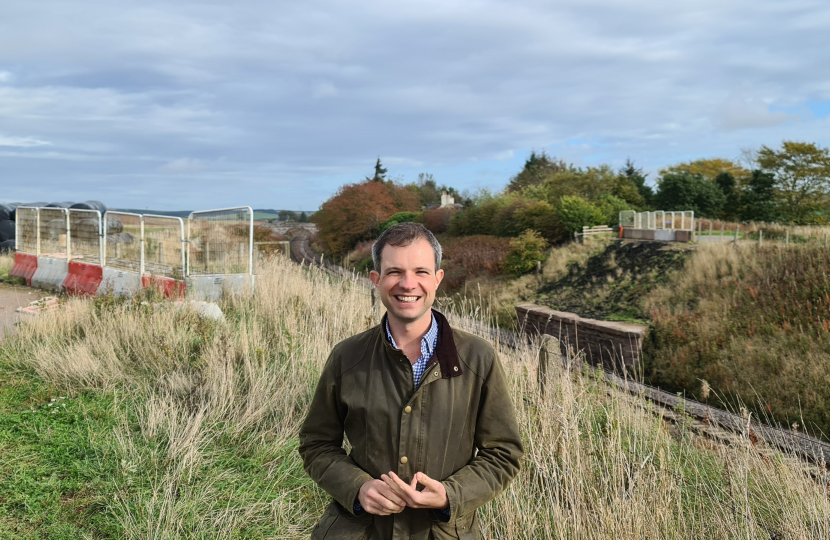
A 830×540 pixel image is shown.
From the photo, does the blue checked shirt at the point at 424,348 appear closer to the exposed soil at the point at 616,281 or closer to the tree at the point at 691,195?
the exposed soil at the point at 616,281

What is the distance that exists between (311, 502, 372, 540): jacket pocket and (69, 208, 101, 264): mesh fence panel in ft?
41.0

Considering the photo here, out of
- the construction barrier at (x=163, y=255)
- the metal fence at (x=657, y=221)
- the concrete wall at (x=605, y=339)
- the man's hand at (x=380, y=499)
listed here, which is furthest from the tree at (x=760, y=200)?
the man's hand at (x=380, y=499)

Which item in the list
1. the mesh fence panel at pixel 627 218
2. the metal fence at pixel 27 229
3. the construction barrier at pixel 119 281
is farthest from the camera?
the mesh fence panel at pixel 627 218

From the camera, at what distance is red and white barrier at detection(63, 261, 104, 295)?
12.6 metres

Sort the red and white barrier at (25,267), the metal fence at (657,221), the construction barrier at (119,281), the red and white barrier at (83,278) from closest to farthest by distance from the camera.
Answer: the construction barrier at (119,281) < the red and white barrier at (83,278) < the red and white barrier at (25,267) < the metal fence at (657,221)

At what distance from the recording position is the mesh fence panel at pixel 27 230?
15180 mm

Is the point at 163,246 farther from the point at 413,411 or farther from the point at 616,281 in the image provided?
the point at 616,281

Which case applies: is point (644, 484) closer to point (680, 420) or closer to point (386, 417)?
point (386, 417)

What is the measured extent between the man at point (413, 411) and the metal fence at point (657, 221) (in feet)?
65.7

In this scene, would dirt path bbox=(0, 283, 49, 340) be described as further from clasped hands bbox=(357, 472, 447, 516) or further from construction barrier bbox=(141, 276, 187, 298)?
clasped hands bbox=(357, 472, 447, 516)

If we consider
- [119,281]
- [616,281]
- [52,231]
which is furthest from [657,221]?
[52,231]

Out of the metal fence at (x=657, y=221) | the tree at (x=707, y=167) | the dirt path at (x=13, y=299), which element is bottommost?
the dirt path at (x=13, y=299)

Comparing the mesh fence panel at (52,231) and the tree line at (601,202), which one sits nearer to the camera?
the mesh fence panel at (52,231)

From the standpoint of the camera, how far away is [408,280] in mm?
1774
